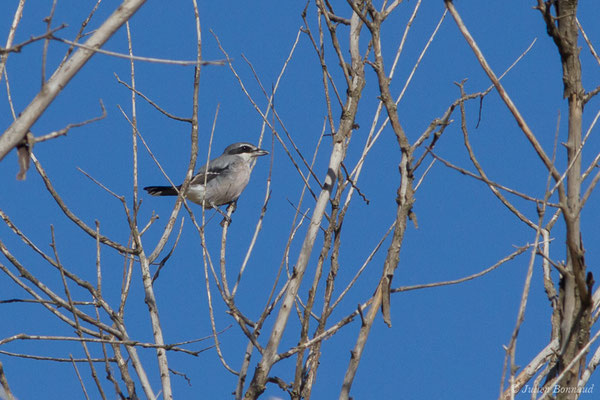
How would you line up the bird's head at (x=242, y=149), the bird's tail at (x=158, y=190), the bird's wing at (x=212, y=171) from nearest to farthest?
the bird's tail at (x=158, y=190) < the bird's wing at (x=212, y=171) < the bird's head at (x=242, y=149)

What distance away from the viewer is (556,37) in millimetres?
2848

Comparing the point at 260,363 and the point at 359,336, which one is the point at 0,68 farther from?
the point at 359,336

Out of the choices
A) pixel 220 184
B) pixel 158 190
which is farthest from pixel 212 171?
pixel 158 190

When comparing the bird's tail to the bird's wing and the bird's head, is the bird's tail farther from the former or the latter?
the bird's head

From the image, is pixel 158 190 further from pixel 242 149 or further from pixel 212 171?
pixel 242 149

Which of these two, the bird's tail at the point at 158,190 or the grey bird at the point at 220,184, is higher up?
the grey bird at the point at 220,184

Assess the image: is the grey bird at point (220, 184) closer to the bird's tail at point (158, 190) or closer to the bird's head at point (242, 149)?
the bird's tail at point (158, 190)

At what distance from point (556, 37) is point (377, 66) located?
2.66 ft

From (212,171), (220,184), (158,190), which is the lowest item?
(158,190)

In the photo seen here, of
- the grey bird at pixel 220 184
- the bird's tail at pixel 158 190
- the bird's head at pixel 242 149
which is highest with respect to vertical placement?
the bird's head at pixel 242 149

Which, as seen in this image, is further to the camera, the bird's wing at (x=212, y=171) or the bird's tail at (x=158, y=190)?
the bird's wing at (x=212, y=171)

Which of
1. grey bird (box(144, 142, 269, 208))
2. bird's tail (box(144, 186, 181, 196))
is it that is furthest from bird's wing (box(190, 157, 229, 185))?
bird's tail (box(144, 186, 181, 196))

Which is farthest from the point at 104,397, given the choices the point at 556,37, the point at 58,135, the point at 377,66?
the point at 556,37

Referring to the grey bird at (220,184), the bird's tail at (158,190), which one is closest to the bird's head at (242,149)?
the grey bird at (220,184)
